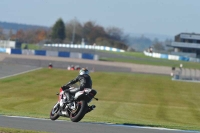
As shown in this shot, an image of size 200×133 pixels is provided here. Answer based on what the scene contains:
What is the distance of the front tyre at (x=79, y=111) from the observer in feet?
53.1

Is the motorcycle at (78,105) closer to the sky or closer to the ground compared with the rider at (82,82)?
closer to the ground

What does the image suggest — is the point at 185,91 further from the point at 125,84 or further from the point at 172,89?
the point at 125,84

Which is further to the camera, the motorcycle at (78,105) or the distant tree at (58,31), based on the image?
the distant tree at (58,31)

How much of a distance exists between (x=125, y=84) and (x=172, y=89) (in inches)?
171

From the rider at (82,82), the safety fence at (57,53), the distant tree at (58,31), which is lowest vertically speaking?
the safety fence at (57,53)

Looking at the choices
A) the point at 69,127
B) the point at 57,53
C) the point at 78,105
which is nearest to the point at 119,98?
the point at 78,105

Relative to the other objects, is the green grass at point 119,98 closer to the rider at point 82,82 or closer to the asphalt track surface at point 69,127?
the rider at point 82,82

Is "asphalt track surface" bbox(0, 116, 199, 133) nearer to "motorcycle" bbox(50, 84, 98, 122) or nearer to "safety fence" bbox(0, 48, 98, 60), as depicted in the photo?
"motorcycle" bbox(50, 84, 98, 122)

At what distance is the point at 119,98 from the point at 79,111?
24.7m

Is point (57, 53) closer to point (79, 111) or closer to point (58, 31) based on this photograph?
point (79, 111)

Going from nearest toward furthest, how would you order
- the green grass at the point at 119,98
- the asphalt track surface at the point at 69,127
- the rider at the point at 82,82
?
the asphalt track surface at the point at 69,127
the rider at the point at 82,82
the green grass at the point at 119,98

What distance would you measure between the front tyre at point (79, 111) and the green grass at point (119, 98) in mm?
3839

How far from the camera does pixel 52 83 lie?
50.3 metres

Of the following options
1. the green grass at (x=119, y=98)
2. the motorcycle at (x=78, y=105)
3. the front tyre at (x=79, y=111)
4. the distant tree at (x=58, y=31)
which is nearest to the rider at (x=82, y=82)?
the motorcycle at (x=78, y=105)
